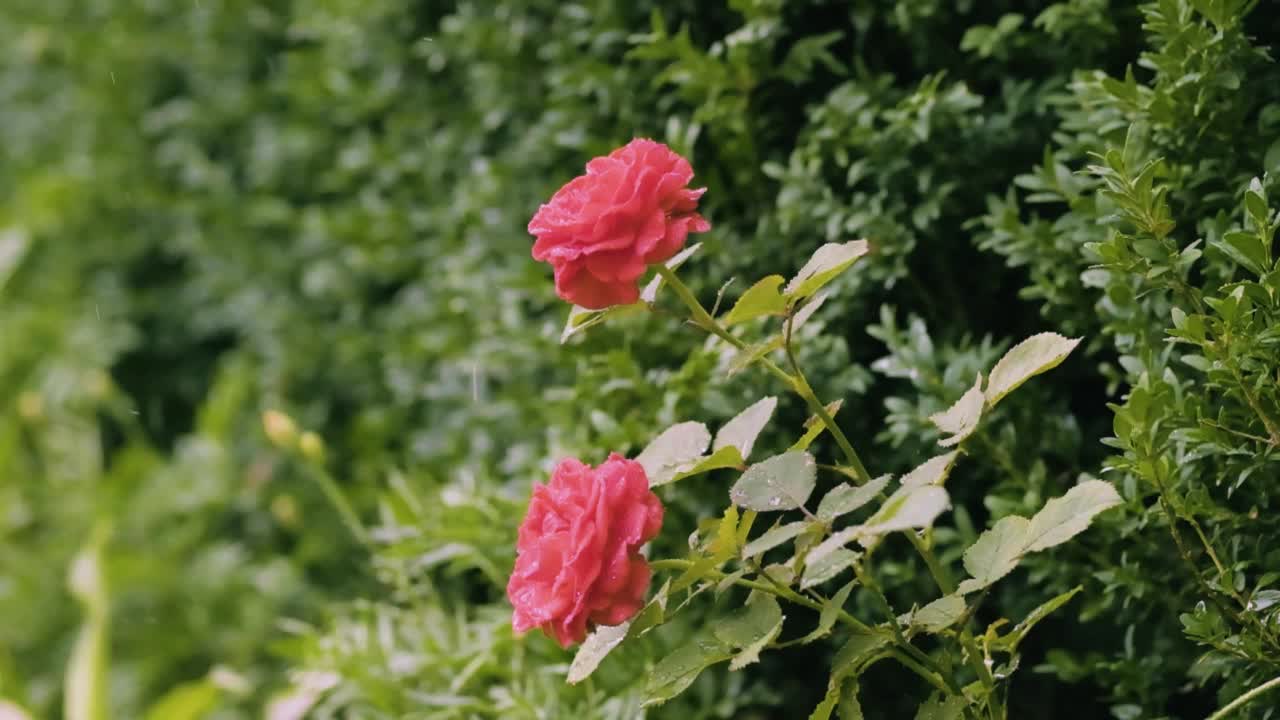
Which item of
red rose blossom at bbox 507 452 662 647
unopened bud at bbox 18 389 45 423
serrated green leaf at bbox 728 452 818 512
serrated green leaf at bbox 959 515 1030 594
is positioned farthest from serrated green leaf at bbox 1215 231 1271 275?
unopened bud at bbox 18 389 45 423

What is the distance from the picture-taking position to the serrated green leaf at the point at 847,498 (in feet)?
3.14

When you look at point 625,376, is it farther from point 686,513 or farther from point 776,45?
point 776,45

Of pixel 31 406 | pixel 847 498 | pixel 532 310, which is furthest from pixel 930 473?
pixel 31 406

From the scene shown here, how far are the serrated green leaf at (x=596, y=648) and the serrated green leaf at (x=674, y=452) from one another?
12 cm

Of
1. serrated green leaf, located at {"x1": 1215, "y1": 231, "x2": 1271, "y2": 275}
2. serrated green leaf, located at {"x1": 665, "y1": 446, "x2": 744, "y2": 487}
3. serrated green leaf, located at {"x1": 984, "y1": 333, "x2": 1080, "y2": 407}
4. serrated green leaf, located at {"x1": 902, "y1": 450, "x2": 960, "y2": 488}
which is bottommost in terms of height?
serrated green leaf, located at {"x1": 902, "y1": 450, "x2": 960, "y2": 488}

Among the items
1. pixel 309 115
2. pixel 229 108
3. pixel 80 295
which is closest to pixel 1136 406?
pixel 309 115

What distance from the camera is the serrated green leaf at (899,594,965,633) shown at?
983mm

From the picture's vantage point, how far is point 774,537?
97 centimetres

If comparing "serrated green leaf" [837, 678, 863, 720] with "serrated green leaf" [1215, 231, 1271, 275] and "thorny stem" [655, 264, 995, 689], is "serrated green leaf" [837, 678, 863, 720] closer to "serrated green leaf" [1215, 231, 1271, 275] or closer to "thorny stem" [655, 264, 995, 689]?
"thorny stem" [655, 264, 995, 689]

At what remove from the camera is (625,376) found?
1.66 m

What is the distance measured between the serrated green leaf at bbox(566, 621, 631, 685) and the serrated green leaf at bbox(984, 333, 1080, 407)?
0.35 m

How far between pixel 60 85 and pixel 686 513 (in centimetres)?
232

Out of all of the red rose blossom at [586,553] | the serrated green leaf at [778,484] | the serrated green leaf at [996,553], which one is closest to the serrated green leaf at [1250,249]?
the serrated green leaf at [996,553]

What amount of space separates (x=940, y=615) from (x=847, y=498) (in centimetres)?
12
